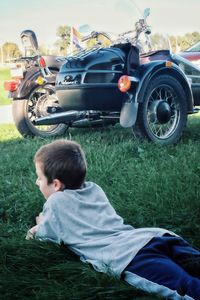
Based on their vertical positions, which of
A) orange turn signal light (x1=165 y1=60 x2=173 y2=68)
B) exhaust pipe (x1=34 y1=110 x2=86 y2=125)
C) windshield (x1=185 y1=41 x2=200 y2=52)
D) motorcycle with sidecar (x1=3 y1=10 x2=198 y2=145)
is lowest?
exhaust pipe (x1=34 y1=110 x2=86 y2=125)

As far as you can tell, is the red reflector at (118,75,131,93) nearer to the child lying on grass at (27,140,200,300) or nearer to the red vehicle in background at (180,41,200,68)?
the child lying on grass at (27,140,200,300)

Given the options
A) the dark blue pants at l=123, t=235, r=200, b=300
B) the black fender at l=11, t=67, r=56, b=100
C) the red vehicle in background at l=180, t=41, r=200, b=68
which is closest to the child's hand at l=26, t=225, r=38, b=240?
the dark blue pants at l=123, t=235, r=200, b=300

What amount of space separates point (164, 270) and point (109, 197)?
4.70 ft

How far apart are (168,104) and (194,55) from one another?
16.3 feet

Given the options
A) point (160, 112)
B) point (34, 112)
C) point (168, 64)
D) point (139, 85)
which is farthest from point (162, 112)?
point (34, 112)

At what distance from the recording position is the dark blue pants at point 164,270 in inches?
90.0

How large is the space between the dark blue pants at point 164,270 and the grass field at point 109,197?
6 centimetres

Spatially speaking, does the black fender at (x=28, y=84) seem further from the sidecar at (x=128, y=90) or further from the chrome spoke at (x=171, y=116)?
the chrome spoke at (x=171, y=116)

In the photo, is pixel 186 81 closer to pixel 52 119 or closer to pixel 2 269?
pixel 52 119

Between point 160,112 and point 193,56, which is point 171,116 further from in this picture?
point 193,56

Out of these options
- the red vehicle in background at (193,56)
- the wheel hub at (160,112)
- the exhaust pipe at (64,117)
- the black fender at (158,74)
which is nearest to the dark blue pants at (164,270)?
the black fender at (158,74)

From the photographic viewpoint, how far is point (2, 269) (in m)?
2.59

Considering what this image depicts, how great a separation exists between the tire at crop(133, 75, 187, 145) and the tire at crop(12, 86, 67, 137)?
156 cm

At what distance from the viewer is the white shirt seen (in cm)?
251
